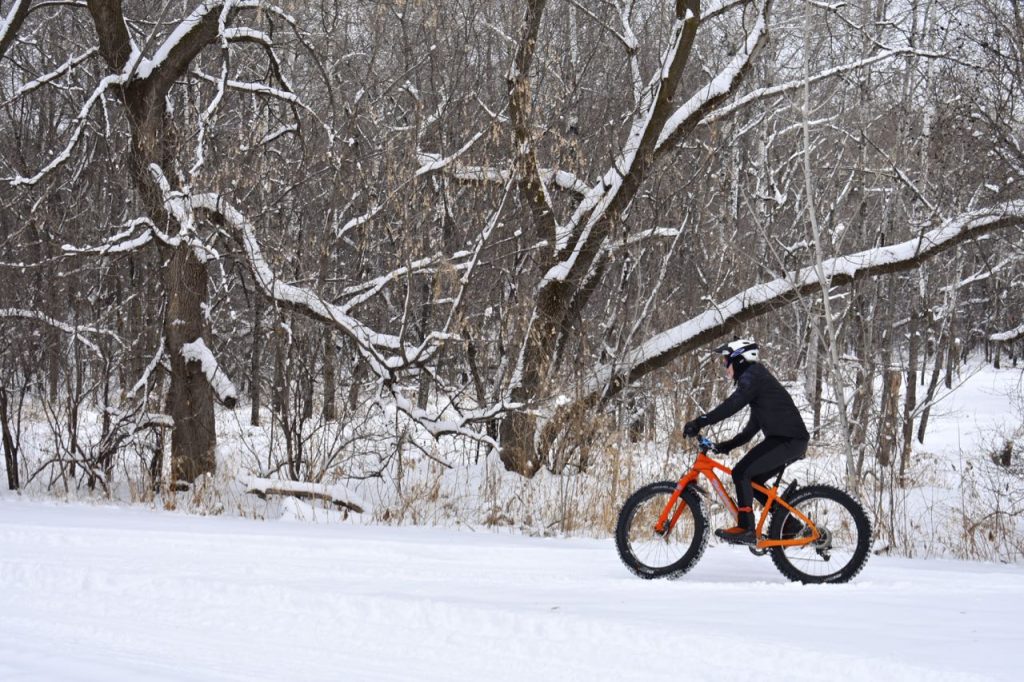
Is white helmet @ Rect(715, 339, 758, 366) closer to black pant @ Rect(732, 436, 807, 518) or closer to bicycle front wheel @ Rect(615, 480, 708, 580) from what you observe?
black pant @ Rect(732, 436, 807, 518)

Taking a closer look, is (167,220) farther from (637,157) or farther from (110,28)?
(637,157)

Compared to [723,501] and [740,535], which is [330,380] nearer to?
[723,501]

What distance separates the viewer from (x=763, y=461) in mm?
7352

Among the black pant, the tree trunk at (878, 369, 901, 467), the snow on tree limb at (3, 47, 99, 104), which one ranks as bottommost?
the black pant

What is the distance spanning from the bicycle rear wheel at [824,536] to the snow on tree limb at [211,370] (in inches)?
287

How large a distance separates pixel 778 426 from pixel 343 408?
21.3 ft

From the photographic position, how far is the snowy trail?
4973mm

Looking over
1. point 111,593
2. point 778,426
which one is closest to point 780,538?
point 778,426

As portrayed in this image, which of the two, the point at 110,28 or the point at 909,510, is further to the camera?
the point at 909,510

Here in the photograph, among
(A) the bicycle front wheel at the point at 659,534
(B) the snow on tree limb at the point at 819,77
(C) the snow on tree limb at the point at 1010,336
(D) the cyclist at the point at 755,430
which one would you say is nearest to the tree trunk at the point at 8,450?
(B) the snow on tree limb at the point at 819,77

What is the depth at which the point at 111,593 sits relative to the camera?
6.36 m

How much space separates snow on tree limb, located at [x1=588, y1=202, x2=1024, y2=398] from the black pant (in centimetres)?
525

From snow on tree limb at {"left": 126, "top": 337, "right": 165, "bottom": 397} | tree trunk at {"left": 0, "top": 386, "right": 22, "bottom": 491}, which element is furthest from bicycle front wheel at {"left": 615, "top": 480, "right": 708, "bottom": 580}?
tree trunk at {"left": 0, "top": 386, "right": 22, "bottom": 491}

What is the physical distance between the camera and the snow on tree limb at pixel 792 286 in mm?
12125
